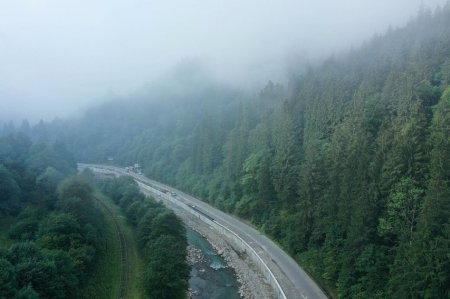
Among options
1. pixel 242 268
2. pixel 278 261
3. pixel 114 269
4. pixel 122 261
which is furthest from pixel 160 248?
pixel 278 261

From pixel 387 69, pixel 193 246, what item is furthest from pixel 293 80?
pixel 193 246

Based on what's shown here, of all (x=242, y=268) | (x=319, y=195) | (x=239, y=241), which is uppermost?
(x=319, y=195)

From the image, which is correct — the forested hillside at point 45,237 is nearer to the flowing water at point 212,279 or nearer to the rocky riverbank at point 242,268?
the flowing water at point 212,279

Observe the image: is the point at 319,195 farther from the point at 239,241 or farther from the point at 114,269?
the point at 114,269

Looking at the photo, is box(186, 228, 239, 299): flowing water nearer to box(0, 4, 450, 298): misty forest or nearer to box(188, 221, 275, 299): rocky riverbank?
box(188, 221, 275, 299): rocky riverbank

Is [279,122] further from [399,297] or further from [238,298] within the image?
[399,297]

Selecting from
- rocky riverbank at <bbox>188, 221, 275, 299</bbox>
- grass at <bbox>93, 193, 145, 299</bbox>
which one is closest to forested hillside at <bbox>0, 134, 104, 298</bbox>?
grass at <bbox>93, 193, 145, 299</bbox>

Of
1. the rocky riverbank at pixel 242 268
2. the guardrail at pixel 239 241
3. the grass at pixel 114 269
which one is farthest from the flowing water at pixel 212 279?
the grass at pixel 114 269

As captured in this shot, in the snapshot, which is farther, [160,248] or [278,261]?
[278,261]
